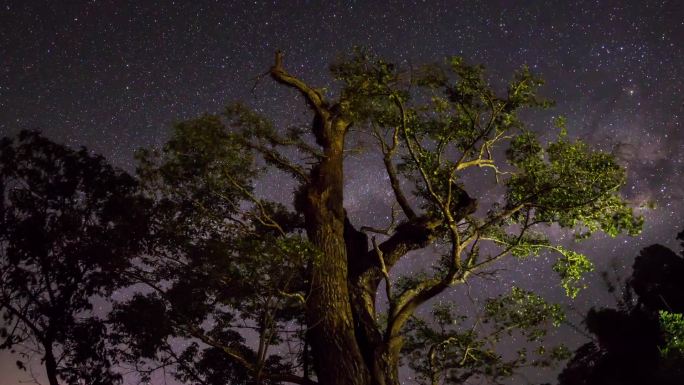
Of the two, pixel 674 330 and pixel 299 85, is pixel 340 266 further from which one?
pixel 674 330

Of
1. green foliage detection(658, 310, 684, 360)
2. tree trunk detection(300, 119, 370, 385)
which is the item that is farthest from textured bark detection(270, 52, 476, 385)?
green foliage detection(658, 310, 684, 360)

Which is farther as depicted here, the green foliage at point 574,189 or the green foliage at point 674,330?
the green foliage at point 674,330

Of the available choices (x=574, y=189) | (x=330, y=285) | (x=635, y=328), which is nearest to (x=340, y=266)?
(x=330, y=285)

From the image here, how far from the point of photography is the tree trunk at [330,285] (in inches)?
318

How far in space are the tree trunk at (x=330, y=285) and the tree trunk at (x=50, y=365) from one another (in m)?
4.64

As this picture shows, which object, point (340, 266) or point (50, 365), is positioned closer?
point (50, 365)

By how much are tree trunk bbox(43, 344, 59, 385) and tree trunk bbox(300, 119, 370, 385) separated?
4.64 m

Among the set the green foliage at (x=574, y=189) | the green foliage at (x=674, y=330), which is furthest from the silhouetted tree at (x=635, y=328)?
the green foliage at (x=574, y=189)

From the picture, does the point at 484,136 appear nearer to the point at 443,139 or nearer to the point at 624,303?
the point at 443,139

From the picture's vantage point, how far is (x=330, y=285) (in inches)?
351

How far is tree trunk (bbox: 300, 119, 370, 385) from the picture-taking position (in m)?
8.07

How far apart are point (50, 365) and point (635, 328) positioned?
115 feet

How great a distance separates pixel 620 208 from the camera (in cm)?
948

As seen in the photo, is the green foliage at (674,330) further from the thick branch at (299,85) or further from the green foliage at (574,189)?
the thick branch at (299,85)
